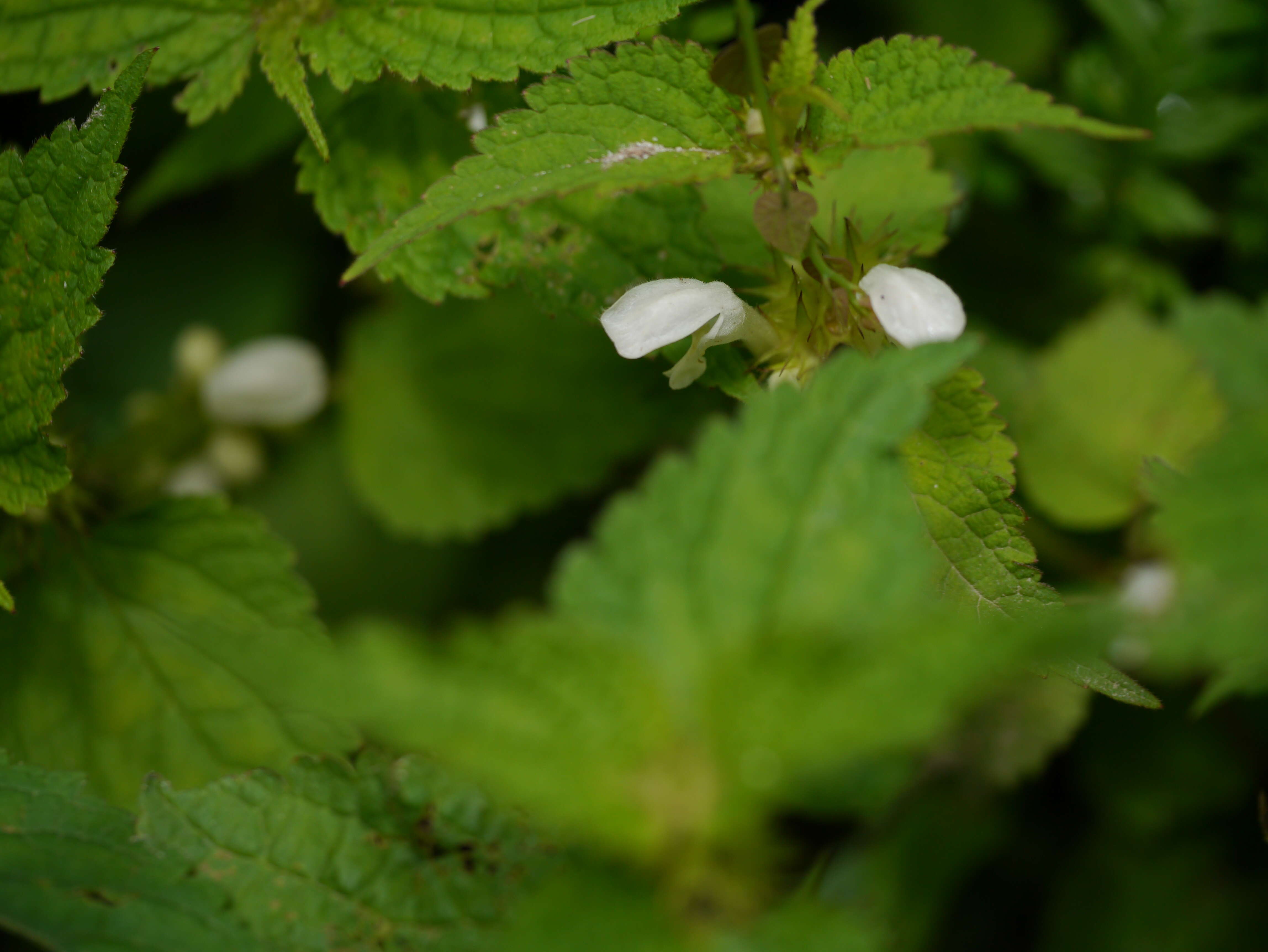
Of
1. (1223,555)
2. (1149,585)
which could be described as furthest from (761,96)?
(1149,585)

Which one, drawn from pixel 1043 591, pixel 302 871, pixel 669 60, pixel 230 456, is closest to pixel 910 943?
pixel 1043 591

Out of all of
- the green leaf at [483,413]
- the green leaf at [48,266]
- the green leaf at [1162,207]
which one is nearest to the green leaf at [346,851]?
the green leaf at [48,266]

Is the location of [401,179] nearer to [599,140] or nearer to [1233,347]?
[599,140]

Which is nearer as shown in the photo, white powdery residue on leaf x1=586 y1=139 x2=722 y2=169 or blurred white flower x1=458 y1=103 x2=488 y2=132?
white powdery residue on leaf x1=586 y1=139 x2=722 y2=169

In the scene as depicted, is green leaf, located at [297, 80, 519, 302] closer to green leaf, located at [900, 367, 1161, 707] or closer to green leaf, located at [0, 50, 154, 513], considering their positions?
green leaf, located at [0, 50, 154, 513]

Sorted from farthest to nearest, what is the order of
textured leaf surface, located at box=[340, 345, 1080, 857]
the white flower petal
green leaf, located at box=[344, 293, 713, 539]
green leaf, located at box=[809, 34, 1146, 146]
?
1. green leaf, located at box=[344, 293, 713, 539]
2. the white flower petal
3. green leaf, located at box=[809, 34, 1146, 146]
4. textured leaf surface, located at box=[340, 345, 1080, 857]

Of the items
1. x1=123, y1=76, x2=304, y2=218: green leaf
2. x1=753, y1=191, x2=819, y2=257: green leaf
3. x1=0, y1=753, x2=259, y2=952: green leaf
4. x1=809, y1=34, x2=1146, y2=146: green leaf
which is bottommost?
x1=0, y1=753, x2=259, y2=952: green leaf

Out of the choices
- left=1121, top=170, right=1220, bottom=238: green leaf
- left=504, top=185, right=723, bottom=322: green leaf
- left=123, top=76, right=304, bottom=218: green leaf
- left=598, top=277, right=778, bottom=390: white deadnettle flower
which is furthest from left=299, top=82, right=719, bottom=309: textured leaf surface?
left=1121, top=170, right=1220, bottom=238: green leaf

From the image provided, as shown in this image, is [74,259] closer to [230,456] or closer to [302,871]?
[302,871]
